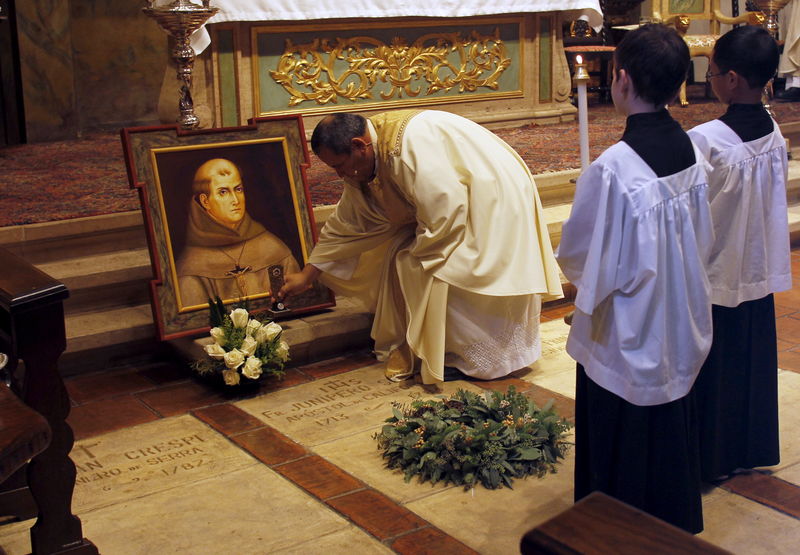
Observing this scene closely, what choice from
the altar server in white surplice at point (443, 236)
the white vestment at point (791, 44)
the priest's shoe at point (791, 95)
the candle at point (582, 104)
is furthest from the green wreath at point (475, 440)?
the priest's shoe at point (791, 95)

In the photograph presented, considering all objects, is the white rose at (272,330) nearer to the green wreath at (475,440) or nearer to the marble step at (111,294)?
the marble step at (111,294)

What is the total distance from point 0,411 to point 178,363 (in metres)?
2.72

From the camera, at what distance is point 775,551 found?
2885mm

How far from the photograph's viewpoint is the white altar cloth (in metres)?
5.82

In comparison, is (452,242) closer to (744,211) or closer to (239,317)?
(239,317)

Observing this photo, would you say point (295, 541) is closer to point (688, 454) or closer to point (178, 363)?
point (688, 454)

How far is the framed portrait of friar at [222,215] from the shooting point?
14.5 feet

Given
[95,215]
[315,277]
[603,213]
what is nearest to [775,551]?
[603,213]

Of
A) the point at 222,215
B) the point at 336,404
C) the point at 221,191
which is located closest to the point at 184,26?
the point at 221,191

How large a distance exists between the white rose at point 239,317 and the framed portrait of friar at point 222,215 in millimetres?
293

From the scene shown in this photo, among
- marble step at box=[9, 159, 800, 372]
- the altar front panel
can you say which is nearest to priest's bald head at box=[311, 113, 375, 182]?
marble step at box=[9, 159, 800, 372]

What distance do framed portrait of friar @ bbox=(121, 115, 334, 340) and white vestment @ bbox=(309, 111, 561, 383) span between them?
0.33m

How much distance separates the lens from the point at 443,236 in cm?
422

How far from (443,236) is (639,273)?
172 cm
